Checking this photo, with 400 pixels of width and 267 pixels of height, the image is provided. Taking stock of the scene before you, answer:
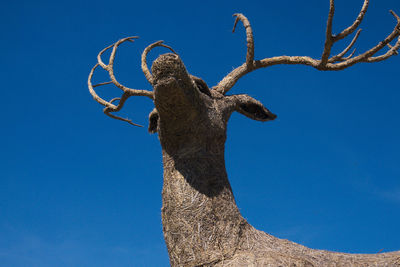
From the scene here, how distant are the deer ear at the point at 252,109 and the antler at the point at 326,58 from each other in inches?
10.7

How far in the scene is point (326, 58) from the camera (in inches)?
256

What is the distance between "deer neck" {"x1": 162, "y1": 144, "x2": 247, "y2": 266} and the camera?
5211 mm

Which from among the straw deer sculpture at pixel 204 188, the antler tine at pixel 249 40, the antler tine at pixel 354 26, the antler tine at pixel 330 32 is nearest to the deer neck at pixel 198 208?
the straw deer sculpture at pixel 204 188

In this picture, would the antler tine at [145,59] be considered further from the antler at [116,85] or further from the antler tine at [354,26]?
the antler tine at [354,26]

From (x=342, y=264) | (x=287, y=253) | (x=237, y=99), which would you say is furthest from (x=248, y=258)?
(x=237, y=99)

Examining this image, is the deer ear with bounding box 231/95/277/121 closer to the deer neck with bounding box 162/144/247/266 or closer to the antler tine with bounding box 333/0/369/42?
the deer neck with bounding box 162/144/247/266

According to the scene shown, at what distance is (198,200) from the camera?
546 cm

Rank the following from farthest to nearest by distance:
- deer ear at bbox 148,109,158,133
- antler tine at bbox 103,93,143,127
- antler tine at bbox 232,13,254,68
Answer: antler tine at bbox 103,93,143,127, deer ear at bbox 148,109,158,133, antler tine at bbox 232,13,254,68

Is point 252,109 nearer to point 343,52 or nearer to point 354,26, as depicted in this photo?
point 343,52

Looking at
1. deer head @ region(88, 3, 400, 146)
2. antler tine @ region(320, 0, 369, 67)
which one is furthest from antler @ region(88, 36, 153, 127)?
antler tine @ region(320, 0, 369, 67)

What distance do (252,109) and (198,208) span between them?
2.26 m

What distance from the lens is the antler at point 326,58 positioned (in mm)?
6062

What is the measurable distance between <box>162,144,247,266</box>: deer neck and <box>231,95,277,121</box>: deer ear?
3.71 feet

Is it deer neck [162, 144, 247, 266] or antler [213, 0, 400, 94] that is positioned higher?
antler [213, 0, 400, 94]
